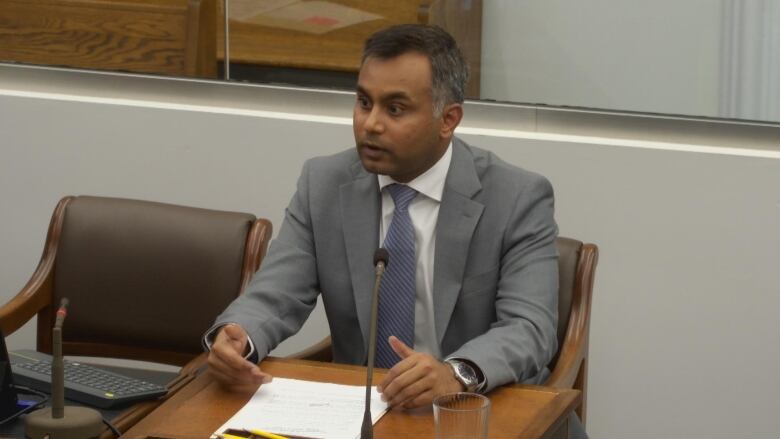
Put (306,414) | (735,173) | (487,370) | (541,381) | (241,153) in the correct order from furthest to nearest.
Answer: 1. (241,153)
2. (735,173)
3. (541,381)
4. (487,370)
5. (306,414)

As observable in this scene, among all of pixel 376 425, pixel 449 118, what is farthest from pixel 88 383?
pixel 449 118

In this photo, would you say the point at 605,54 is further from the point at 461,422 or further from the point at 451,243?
Answer: the point at 461,422

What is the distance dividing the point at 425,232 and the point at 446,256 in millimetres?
82

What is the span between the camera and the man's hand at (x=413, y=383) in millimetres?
2352

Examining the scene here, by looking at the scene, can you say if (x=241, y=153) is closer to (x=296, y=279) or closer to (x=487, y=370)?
(x=296, y=279)

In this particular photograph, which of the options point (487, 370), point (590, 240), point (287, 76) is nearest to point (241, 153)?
point (287, 76)

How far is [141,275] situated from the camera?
339cm

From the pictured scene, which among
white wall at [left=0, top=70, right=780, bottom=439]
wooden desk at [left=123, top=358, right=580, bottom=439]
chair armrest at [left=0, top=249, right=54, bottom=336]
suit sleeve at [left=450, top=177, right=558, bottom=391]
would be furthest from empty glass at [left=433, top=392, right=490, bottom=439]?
white wall at [left=0, top=70, right=780, bottom=439]

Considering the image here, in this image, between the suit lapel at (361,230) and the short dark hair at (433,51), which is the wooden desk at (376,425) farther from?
the short dark hair at (433,51)

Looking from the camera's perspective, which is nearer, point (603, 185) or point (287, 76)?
point (603, 185)

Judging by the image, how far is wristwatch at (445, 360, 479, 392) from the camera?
2.49 metres

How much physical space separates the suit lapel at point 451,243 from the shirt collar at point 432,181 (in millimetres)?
26

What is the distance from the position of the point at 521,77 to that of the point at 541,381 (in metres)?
1.27

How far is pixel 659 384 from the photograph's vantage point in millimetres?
3908
